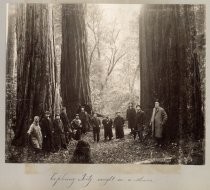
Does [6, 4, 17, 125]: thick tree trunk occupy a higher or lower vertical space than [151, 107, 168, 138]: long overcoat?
higher

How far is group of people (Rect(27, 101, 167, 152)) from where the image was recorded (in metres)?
1.19

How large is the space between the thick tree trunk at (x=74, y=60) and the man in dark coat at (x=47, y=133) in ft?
0.20

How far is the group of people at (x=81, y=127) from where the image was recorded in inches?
46.9

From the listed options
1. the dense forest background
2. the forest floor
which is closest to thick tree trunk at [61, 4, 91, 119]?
the dense forest background

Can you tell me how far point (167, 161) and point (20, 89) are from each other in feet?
1.52

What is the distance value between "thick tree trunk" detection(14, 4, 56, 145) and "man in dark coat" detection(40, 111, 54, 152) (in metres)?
0.02

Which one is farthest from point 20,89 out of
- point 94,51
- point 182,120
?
point 182,120

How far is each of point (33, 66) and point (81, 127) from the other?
0.22 metres

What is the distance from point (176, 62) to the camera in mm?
1189

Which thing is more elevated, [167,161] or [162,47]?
[162,47]

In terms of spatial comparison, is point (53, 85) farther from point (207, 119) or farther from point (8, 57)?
point (207, 119)

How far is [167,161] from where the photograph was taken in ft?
3.91

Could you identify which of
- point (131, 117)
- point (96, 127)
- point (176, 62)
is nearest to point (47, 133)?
point (96, 127)

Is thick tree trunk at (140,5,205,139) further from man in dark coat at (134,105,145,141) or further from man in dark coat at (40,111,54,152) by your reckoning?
man in dark coat at (40,111,54,152)
